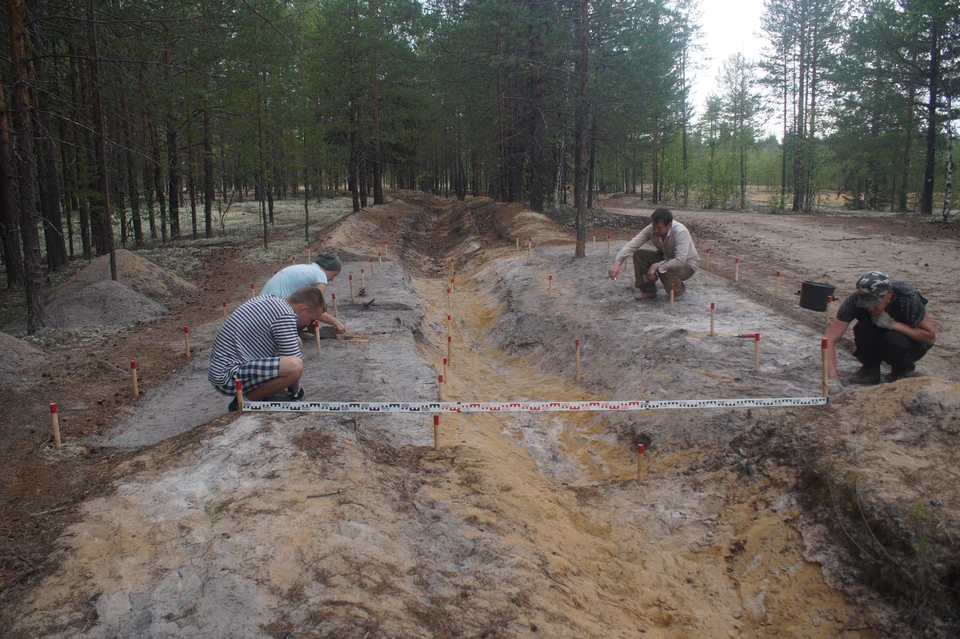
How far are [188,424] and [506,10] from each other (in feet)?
54.5

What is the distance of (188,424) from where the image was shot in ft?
21.3

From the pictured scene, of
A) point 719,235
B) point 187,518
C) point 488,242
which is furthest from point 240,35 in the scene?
point 187,518

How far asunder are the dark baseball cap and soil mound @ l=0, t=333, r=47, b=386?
392 inches

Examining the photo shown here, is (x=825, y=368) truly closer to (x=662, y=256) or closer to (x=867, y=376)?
(x=867, y=376)

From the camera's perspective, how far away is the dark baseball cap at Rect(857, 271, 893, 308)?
5.89m

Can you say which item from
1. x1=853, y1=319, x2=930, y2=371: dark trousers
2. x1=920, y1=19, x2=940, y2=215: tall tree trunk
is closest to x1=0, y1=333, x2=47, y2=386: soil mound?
x1=853, y1=319, x2=930, y2=371: dark trousers

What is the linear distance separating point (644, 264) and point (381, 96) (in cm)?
2542

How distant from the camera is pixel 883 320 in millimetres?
6117

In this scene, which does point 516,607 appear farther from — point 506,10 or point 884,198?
point 884,198

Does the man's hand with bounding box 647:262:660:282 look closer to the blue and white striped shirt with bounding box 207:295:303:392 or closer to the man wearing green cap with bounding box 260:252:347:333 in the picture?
the man wearing green cap with bounding box 260:252:347:333

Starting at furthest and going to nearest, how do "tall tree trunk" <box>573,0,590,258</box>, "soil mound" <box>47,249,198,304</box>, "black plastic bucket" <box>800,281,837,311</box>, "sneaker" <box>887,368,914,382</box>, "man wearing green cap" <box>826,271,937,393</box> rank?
1. "tall tree trunk" <box>573,0,590,258</box>
2. "soil mound" <box>47,249,198,304</box>
3. "black plastic bucket" <box>800,281,837,311</box>
4. "sneaker" <box>887,368,914,382</box>
5. "man wearing green cap" <box>826,271,937,393</box>

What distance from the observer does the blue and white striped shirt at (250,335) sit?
584cm

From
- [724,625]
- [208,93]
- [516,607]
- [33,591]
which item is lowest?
[724,625]

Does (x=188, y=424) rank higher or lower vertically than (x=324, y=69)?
lower
